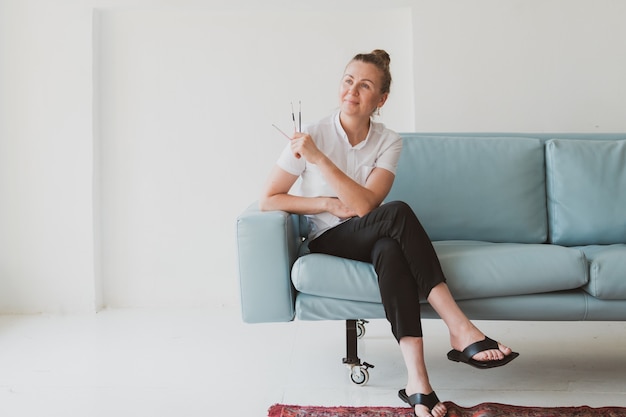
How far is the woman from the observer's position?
2.10 metres

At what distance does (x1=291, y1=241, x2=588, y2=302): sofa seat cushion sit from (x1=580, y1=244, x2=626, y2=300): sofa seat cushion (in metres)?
0.03

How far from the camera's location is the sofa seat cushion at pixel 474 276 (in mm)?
2250

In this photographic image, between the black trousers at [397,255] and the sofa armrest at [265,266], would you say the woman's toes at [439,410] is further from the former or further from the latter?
the sofa armrest at [265,266]

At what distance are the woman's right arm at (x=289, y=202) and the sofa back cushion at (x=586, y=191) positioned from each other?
951mm

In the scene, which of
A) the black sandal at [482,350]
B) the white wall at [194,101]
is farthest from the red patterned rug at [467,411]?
the white wall at [194,101]

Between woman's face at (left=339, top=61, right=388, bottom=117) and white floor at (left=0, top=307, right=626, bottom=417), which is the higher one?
woman's face at (left=339, top=61, right=388, bottom=117)

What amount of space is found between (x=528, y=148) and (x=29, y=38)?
8.26 ft

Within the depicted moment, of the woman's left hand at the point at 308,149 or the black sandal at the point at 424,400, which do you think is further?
the woman's left hand at the point at 308,149

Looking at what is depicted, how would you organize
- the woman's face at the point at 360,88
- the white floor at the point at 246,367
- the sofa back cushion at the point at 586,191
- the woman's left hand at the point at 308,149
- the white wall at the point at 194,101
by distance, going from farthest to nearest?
the white wall at the point at 194,101 → the sofa back cushion at the point at 586,191 → the woman's face at the point at 360,88 → the woman's left hand at the point at 308,149 → the white floor at the point at 246,367

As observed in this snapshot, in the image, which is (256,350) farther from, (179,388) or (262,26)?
(262,26)

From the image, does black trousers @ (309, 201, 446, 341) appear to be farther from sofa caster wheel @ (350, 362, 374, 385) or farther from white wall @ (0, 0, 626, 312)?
white wall @ (0, 0, 626, 312)

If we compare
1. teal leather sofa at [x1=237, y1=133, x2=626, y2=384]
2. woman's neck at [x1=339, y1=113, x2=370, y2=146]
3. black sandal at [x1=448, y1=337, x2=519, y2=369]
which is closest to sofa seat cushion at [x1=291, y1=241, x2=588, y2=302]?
teal leather sofa at [x1=237, y1=133, x2=626, y2=384]

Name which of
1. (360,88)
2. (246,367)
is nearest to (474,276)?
(360,88)

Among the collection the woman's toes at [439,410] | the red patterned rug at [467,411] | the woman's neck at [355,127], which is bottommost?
the red patterned rug at [467,411]
